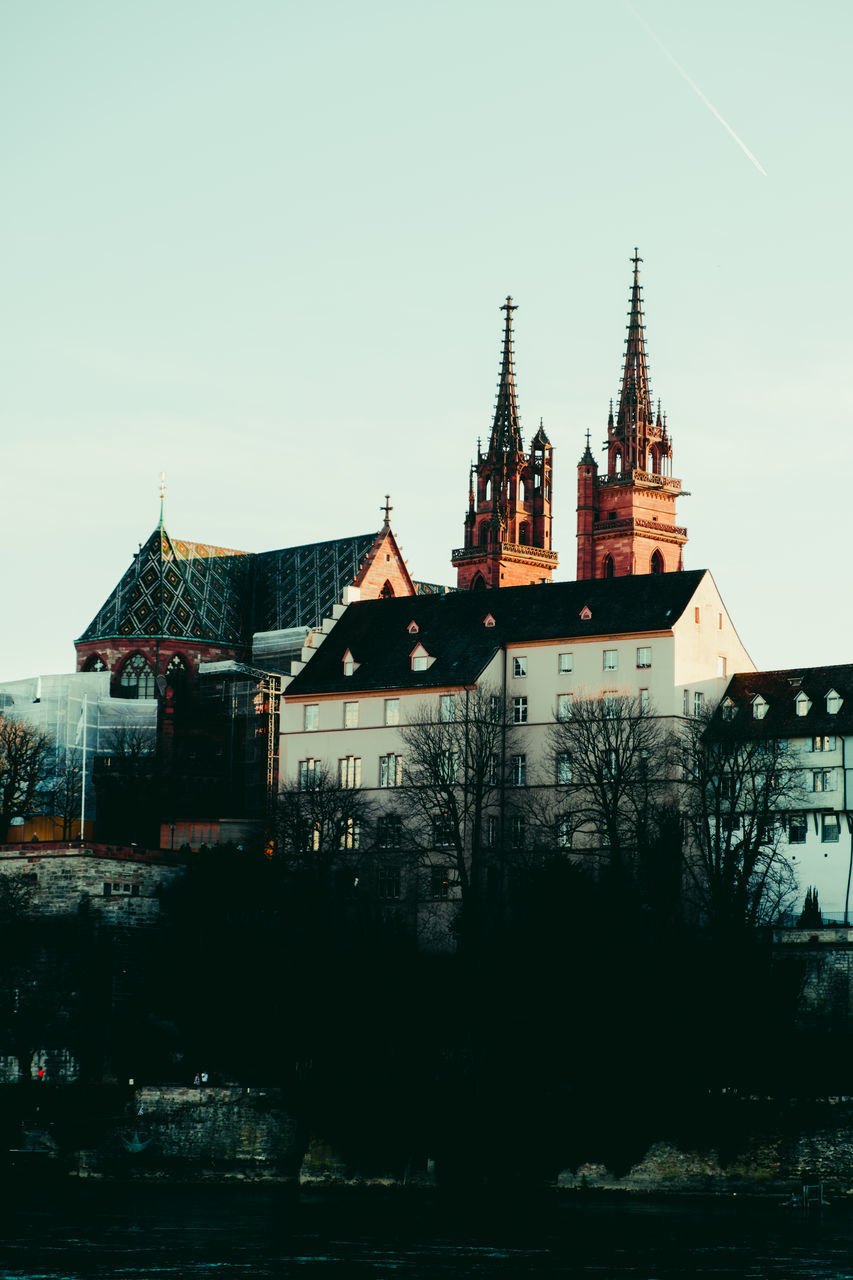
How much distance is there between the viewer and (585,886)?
344ft

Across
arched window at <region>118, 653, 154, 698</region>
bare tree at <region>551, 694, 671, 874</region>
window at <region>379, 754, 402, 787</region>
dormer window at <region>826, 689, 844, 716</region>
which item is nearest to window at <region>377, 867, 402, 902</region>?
window at <region>379, 754, 402, 787</region>

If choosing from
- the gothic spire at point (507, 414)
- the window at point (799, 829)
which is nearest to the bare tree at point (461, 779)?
the window at point (799, 829)

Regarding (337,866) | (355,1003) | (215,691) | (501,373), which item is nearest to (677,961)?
(355,1003)

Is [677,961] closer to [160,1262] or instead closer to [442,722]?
[442,722]

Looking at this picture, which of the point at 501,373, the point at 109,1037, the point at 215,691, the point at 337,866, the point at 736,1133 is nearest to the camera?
the point at 736,1133

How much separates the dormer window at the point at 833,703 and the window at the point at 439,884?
1727 cm

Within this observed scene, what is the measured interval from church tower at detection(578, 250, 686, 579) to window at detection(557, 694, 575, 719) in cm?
5035

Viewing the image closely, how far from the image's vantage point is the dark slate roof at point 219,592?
139750 mm

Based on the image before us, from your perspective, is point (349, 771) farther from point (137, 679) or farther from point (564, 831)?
point (137, 679)

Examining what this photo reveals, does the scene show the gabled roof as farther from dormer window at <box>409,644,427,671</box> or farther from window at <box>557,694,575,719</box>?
window at <box>557,694,575,719</box>

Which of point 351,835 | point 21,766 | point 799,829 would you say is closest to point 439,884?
point 351,835

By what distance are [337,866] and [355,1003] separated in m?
12.1

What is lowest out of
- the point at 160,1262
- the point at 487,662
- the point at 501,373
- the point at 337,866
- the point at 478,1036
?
the point at 160,1262

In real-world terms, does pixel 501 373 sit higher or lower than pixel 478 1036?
higher
